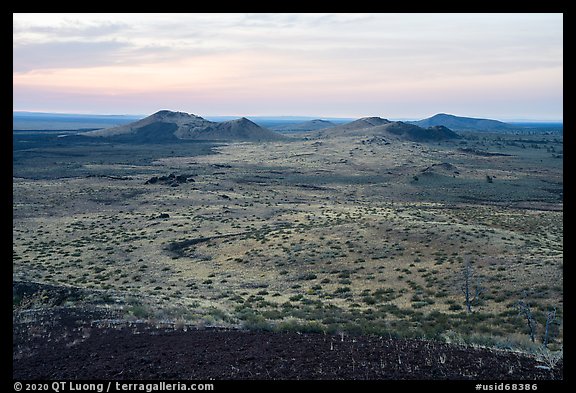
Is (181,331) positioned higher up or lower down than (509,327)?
higher up

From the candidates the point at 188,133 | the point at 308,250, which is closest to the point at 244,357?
the point at 308,250

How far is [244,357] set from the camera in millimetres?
10805

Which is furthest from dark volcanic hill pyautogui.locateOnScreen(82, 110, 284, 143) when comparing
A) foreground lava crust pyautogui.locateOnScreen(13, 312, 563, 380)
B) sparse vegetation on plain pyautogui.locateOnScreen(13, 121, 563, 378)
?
foreground lava crust pyautogui.locateOnScreen(13, 312, 563, 380)

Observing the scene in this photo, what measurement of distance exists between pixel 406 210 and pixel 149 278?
32823 mm

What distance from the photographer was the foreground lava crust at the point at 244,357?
9852mm

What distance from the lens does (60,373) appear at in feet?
33.0

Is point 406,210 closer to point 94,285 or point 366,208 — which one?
point 366,208

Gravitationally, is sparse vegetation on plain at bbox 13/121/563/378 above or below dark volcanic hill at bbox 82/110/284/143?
below

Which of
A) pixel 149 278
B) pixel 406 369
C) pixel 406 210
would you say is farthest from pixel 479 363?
pixel 406 210

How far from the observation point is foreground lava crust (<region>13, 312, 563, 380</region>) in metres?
9.85

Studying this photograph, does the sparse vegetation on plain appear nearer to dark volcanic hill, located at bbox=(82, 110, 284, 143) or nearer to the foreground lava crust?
the foreground lava crust

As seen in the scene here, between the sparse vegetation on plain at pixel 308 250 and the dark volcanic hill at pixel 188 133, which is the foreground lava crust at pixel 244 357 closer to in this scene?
the sparse vegetation on plain at pixel 308 250

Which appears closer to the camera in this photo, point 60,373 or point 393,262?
point 60,373

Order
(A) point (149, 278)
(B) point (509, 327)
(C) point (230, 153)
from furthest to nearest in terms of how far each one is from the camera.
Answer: (C) point (230, 153) → (A) point (149, 278) → (B) point (509, 327)
